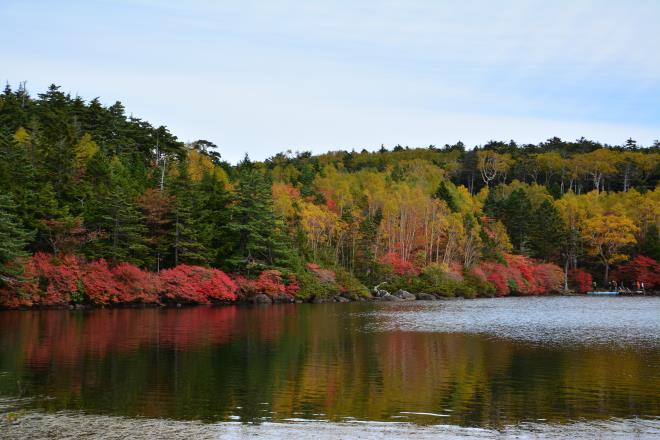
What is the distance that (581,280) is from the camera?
88.0m

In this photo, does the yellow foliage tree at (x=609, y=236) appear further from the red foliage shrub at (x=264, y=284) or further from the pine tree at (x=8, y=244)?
the pine tree at (x=8, y=244)

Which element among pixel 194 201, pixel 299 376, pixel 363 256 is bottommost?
pixel 299 376

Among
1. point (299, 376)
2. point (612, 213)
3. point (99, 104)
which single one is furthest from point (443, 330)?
point (612, 213)

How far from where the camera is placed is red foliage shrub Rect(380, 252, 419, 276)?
70.2m

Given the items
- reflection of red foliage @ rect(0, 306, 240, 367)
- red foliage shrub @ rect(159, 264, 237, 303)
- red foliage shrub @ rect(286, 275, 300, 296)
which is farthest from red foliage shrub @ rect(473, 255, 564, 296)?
reflection of red foliage @ rect(0, 306, 240, 367)

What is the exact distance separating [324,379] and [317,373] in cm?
112

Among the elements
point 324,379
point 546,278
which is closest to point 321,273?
point 546,278

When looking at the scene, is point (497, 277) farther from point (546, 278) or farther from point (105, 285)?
point (105, 285)

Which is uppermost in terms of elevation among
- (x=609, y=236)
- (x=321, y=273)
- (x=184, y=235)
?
(x=609, y=236)

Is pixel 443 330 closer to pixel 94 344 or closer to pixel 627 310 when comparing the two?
pixel 94 344

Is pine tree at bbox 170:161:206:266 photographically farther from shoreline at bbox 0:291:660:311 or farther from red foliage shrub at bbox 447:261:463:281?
red foliage shrub at bbox 447:261:463:281

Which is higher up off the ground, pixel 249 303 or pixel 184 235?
pixel 184 235

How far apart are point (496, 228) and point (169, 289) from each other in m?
49.8

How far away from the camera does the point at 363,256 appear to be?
226 ft
